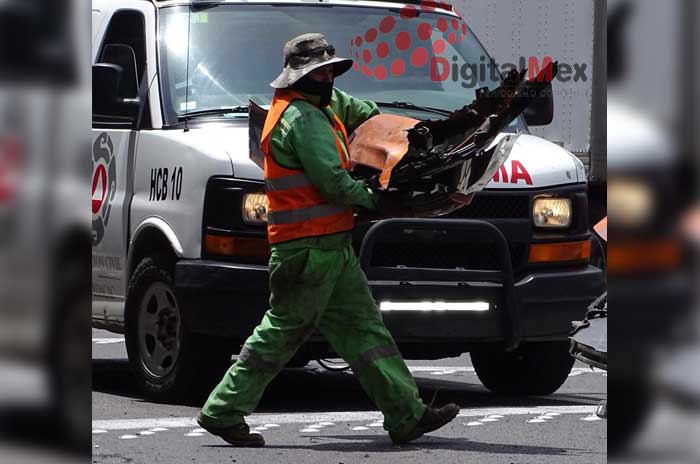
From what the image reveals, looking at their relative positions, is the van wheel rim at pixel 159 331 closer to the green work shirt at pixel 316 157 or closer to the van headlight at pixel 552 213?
the green work shirt at pixel 316 157

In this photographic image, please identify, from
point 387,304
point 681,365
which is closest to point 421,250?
point 387,304

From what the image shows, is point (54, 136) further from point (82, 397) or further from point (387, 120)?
point (387, 120)

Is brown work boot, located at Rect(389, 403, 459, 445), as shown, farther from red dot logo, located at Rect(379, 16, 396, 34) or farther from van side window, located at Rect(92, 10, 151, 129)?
red dot logo, located at Rect(379, 16, 396, 34)

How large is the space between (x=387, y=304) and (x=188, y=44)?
1.86m

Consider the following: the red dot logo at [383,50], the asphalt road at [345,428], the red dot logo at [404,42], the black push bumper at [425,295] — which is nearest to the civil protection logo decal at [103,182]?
the asphalt road at [345,428]

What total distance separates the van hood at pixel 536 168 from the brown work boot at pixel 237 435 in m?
2.04

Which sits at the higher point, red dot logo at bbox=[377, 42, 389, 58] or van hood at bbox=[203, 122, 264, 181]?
red dot logo at bbox=[377, 42, 389, 58]

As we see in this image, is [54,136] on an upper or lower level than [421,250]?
upper

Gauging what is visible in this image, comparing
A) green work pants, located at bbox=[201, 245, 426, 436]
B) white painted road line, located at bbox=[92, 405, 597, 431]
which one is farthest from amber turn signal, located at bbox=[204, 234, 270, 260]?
green work pants, located at bbox=[201, 245, 426, 436]

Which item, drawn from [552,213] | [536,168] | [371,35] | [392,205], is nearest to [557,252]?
[552,213]

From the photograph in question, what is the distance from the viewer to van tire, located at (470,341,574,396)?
8.25 metres

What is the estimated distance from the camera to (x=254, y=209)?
7195 mm

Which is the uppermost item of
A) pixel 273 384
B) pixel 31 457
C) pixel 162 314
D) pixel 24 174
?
pixel 24 174

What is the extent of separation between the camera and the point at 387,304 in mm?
7297
